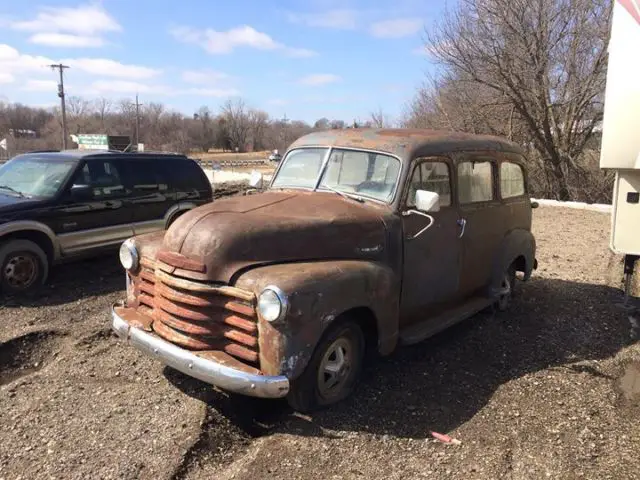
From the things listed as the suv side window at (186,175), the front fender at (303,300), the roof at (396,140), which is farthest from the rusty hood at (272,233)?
the suv side window at (186,175)

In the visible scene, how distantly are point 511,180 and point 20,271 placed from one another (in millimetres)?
6210

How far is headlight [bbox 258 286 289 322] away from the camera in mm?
3246

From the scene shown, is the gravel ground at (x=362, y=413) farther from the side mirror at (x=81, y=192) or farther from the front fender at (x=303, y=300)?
the side mirror at (x=81, y=192)

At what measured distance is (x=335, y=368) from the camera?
383cm

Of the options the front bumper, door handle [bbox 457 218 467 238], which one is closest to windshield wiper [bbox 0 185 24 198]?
the front bumper

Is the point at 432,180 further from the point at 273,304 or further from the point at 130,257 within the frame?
the point at 130,257

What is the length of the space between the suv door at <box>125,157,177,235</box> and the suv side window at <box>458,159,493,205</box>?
16.5 feet

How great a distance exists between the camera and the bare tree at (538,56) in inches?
655

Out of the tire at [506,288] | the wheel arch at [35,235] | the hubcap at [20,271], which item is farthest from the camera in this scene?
the hubcap at [20,271]

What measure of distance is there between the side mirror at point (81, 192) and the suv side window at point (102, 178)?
0.05m

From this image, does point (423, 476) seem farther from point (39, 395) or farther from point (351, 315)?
point (39, 395)

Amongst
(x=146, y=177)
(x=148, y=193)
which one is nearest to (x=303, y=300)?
(x=148, y=193)

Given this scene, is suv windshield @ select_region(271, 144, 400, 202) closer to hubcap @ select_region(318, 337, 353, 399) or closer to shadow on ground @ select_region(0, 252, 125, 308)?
hubcap @ select_region(318, 337, 353, 399)

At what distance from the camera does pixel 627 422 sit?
391 cm
